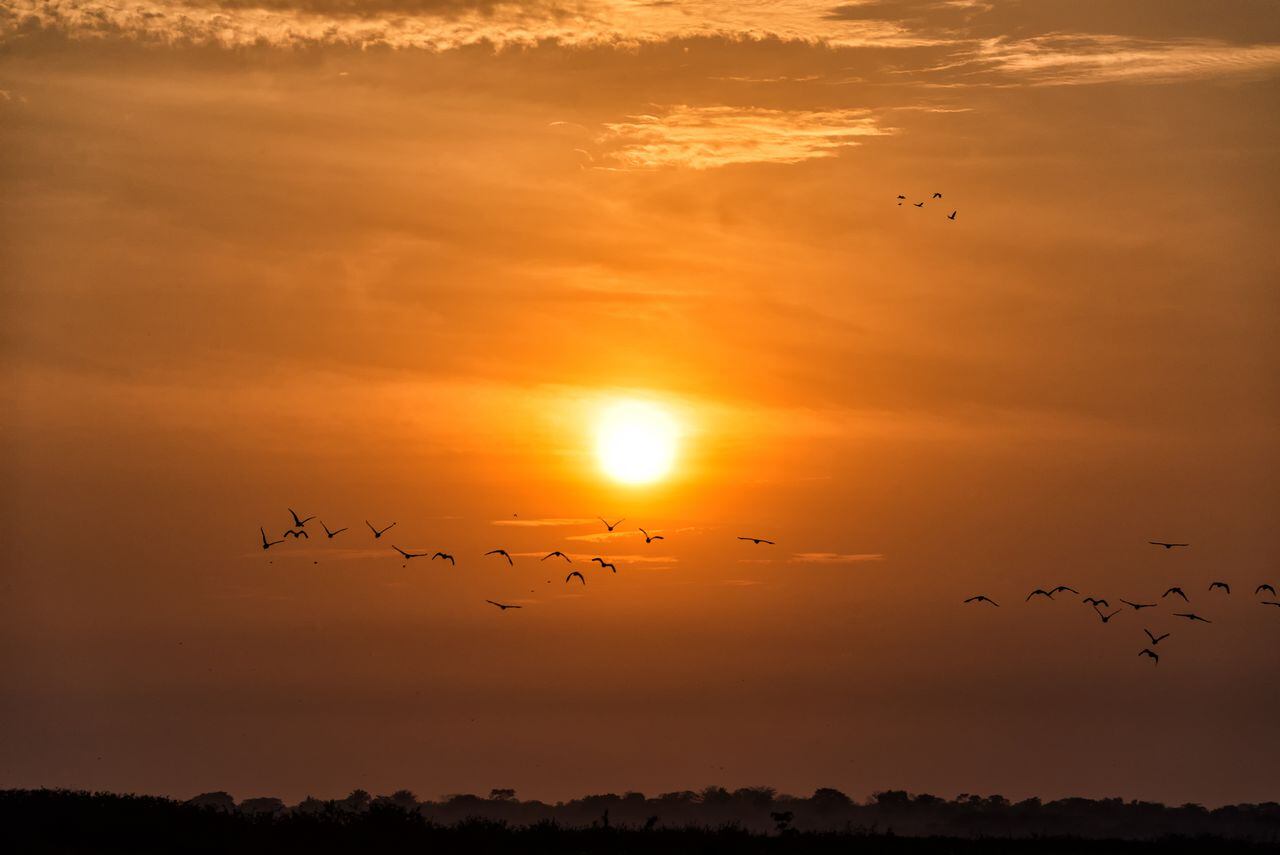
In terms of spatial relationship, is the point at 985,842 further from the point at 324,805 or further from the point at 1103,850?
the point at 324,805

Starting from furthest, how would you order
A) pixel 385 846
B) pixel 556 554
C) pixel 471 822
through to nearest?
pixel 556 554
pixel 471 822
pixel 385 846

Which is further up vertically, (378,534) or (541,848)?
(378,534)

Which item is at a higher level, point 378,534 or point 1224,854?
point 378,534

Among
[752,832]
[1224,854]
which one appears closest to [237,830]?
[752,832]

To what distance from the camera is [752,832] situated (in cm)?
4197

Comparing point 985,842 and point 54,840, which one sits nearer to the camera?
point 54,840

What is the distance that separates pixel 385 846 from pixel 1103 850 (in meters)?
19.3

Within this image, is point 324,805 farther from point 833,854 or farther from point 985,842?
point 985,842

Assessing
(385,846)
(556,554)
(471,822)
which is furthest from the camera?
(556,554)

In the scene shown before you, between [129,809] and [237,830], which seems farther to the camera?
[129,809]

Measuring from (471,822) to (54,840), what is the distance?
10.5 metres

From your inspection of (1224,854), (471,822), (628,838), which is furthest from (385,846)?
(1224,854)

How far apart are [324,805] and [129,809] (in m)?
5.39

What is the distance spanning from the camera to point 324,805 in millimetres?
41156
